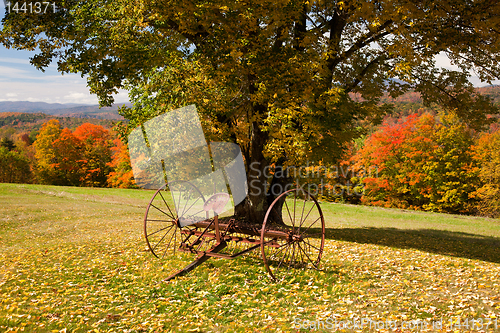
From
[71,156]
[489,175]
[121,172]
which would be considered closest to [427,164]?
[489,175]

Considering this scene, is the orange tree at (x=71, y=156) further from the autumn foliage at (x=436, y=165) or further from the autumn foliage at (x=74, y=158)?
the autumn foliage at (x=436, y=165)

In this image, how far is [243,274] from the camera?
24.3 ft

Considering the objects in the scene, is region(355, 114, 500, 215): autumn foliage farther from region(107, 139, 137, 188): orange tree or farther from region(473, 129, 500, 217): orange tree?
region(107, 139, 137, 188): orange tree

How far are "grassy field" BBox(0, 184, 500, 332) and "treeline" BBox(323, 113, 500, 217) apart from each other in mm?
21489

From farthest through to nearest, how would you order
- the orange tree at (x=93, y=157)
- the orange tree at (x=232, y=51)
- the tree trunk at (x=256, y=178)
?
the orange tree at (x=93, y=157) < the tree trunk at (x=256, y=178) < the orange tree at (x=232, y=51)

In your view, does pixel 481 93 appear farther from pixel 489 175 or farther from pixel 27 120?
pixel 27 120

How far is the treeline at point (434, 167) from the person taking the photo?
2925cm

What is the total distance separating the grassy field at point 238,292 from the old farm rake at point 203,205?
1.65ft

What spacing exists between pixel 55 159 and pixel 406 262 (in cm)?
4238

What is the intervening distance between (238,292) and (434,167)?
93.4 ft

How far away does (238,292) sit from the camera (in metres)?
6.53

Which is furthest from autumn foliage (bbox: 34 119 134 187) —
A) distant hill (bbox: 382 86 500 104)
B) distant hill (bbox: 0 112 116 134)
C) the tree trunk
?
distant hill (bbox: 0 112 116 134)

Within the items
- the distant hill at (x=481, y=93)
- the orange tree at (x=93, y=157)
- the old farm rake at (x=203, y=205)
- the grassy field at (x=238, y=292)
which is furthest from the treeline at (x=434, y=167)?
the orange tree at (x=93, y=157)

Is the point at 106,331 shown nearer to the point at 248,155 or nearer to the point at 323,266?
the point at 323,266
